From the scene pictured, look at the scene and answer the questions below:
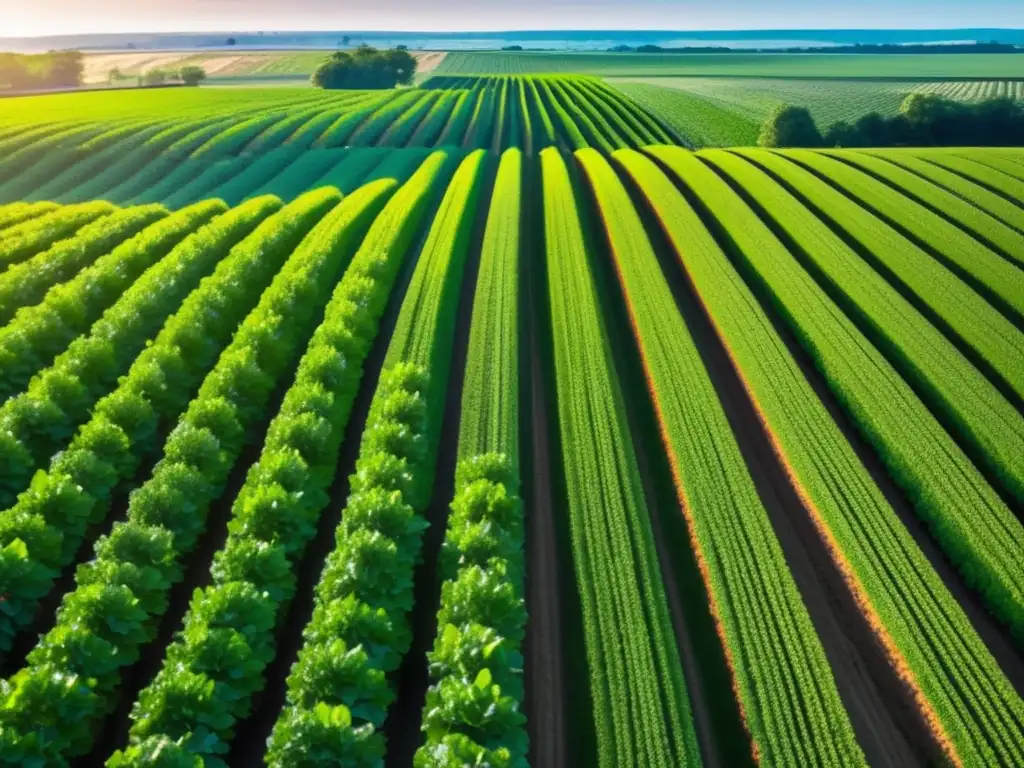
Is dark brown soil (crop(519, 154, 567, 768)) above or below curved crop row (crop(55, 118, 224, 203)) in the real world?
below

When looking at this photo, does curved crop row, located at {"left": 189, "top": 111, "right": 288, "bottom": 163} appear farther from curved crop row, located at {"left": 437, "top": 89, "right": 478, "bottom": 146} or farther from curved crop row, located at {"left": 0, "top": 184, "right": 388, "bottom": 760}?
curved crop row, located at {"left": 0, "top": 184, "right": 388, "bottom": 760}

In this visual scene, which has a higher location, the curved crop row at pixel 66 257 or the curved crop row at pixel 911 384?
the curved crop row at pixel 66 257

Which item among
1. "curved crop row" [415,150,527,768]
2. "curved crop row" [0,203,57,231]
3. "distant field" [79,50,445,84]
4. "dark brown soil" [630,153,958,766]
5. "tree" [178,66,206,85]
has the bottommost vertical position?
"dark brown soil" [630,153,958,766]

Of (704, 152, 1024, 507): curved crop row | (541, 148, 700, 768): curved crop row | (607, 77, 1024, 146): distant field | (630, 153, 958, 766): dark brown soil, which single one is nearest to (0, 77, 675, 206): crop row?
(607, 77, 1024, 146): distant field

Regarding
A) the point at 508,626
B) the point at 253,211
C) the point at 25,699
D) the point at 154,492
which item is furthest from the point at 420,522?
the point at 253,211

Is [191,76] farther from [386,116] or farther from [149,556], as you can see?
[149,556]

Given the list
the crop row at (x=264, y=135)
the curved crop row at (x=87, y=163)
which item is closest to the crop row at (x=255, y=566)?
the crop row at (x=264, y=135)

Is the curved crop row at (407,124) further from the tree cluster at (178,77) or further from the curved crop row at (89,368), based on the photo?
the tree cluster at (178,77)
